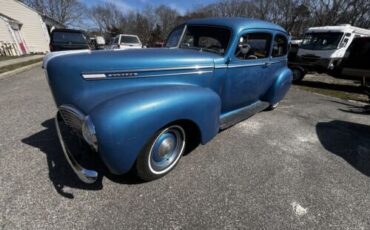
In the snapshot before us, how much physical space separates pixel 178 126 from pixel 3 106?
459cm

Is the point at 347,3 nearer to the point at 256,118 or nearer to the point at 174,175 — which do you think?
the point at 256,118

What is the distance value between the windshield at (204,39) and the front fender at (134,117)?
1233 mm

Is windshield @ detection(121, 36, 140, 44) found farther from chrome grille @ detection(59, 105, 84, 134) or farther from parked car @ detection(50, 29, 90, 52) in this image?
chrome grille @ detection(59, 105, 84, 134)

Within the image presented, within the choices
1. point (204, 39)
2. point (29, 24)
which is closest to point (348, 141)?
point (204, 39)

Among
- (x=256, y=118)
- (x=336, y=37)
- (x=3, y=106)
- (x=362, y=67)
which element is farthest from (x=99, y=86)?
(x=336, y=37)

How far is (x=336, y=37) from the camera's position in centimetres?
952

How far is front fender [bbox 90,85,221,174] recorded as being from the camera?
1.78 metres

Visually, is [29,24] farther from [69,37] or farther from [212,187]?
[212,187]

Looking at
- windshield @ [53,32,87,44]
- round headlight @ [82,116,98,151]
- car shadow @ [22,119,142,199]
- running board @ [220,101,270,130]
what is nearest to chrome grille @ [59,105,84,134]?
round headlight @ [82,116,98,151]

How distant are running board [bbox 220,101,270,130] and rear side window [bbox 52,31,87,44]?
29.2 ft

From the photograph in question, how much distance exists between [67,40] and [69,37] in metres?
0.23

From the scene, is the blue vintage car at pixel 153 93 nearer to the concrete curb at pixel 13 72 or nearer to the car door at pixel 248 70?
the car door at pixel 248 70

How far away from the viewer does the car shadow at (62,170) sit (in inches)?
90.4

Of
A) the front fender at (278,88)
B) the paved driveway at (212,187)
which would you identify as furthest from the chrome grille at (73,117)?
the front fender at (278,88)
